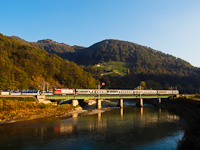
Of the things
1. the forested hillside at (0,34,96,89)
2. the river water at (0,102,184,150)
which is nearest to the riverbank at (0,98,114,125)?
the river water at (0,102,184,150)

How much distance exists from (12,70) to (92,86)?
2510 inches

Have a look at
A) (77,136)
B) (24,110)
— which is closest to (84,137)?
(77,136)

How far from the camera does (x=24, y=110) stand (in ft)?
199

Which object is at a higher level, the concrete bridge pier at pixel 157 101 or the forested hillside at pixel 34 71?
the forested hillside at pixel 34 71

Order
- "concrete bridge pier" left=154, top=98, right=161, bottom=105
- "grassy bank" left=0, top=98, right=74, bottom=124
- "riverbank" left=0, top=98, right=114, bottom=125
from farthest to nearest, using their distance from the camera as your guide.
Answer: "concrete bridge pier" left=154, top=98, right=161, bottom=105 → "grassy bank" left=0, top=98, right=74, bottom=124 → "riverbank" left=0, top=98, right=114, bottom=125

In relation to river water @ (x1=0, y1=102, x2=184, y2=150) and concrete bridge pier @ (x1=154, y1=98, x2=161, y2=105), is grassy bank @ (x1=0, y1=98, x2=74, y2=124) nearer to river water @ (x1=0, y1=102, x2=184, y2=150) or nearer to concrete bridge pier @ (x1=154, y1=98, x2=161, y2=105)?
river water @ (x1=0, y1=102, x2=184, y2=150)

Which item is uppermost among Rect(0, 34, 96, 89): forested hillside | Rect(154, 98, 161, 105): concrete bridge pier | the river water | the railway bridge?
Rect(0, 34, 96, 89): forested hillside

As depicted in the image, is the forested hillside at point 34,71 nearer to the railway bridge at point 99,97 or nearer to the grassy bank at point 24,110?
the railway bridge at point 99,97

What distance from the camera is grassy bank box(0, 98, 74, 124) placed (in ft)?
180

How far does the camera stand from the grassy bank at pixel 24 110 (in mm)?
54875

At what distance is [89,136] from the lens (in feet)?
130

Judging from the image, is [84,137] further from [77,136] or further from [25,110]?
[25,110]

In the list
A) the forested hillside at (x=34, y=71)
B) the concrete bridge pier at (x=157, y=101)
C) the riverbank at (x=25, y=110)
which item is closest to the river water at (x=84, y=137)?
the riverbank at (x=25, y=110)

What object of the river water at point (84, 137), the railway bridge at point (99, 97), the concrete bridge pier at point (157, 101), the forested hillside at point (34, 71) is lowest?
the river water at point (84, 137)
